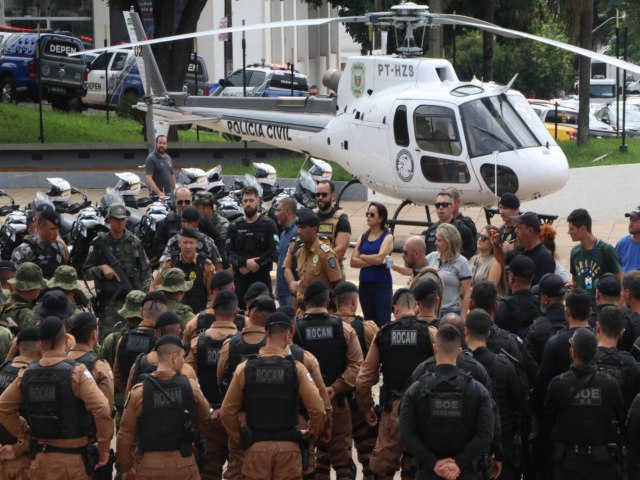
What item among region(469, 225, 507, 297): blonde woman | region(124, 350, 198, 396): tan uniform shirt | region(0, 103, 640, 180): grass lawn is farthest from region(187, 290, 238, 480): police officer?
region(0, 103, 640, 180): grass lawn

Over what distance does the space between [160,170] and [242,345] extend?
32.9 ft

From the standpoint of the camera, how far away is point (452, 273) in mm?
10656

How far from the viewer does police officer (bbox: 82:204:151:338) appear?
12.0 m

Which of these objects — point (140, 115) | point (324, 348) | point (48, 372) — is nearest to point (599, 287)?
point (324, 348)

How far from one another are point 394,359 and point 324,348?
56 centimetres

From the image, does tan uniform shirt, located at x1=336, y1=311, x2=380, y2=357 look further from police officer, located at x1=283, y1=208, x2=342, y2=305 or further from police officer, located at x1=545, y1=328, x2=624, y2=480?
police officer, located at x1=283, y1=208, x2=342, y2=305

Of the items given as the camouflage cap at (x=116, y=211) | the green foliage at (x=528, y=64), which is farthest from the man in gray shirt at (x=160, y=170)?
the green foliage at (x=528, y=64)

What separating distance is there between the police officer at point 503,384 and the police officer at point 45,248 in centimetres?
540

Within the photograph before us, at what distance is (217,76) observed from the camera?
49.3 meters

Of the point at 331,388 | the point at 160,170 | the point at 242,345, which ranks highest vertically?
the point at 160,170

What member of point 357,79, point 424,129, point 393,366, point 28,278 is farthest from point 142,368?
point 357,79

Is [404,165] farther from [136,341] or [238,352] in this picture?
[238,352]

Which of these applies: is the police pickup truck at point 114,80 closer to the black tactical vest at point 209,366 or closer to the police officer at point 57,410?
the black tactical vest at point 209,366

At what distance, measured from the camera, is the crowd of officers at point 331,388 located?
767cm
